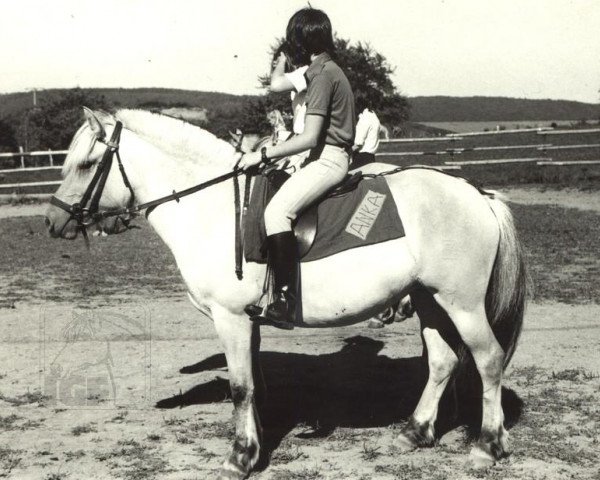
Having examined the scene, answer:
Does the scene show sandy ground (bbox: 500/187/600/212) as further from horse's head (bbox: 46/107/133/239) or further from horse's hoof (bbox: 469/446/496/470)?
horse's head (bbox: 46/107/133/239)

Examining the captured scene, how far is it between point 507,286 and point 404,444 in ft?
4.43

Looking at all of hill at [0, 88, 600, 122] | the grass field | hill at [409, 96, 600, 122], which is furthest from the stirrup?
hill at [409, 96, 600, 122]

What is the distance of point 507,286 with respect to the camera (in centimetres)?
525

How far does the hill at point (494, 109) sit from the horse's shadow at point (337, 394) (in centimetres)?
6419

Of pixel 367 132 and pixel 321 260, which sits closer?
pixel 321 260

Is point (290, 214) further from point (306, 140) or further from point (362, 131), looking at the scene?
point (362, 131)

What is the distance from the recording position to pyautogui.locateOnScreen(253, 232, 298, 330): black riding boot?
4.72m

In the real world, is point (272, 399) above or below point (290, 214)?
below

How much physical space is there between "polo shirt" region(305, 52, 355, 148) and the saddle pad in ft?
1.31

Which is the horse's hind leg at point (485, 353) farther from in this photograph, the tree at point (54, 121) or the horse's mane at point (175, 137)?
the tree at point (54, 121)

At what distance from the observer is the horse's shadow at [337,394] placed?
230 inches

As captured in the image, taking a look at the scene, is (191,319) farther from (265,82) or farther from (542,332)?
(265,82)

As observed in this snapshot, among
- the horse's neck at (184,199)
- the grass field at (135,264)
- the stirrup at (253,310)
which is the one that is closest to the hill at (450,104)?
the grass field at (135,264)

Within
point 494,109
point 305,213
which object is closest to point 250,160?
point 305,213
